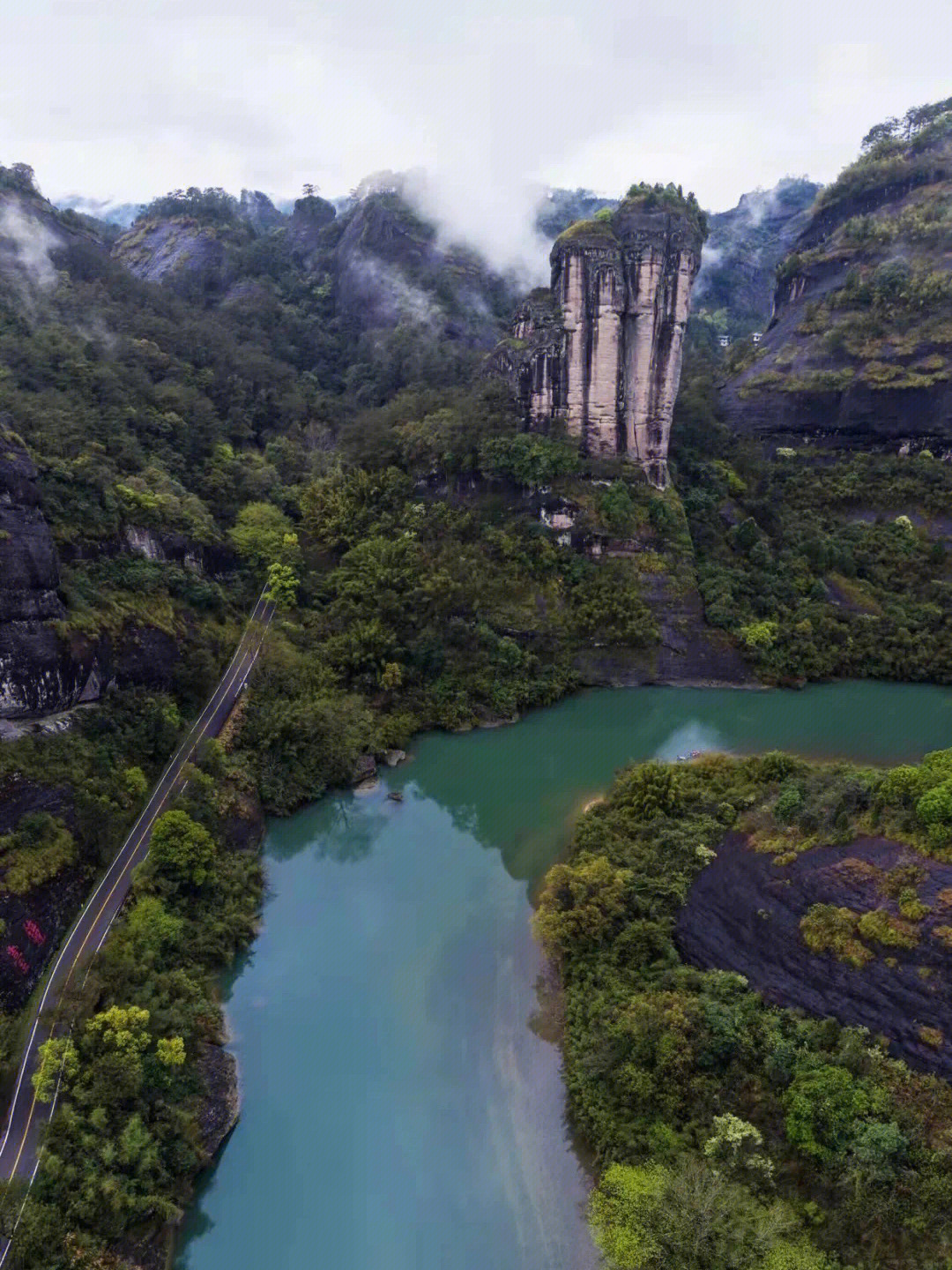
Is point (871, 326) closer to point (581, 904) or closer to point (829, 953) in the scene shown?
point (829, 953)

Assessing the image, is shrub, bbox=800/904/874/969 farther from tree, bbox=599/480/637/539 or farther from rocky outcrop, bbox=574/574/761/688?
tree, bbox=599/480/637/539

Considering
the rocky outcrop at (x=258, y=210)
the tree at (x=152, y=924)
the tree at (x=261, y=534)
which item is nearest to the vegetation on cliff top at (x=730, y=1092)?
the tree at (x=152, y=924)

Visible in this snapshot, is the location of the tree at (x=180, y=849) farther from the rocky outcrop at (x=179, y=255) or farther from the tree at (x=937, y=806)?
the rocky outcrop at (x=179, y=255)

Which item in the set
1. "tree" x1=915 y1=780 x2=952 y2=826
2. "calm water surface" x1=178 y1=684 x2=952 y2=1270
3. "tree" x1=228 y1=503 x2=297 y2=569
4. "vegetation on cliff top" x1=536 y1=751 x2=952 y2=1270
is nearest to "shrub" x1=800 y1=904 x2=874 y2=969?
"vegetation on cliff top" x1=536 y1=751 x2=952 y2=1270

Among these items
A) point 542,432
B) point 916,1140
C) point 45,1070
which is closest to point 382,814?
point 45,1070

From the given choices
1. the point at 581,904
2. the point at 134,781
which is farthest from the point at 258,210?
the point at 581,904

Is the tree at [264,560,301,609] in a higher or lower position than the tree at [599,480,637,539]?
lower
